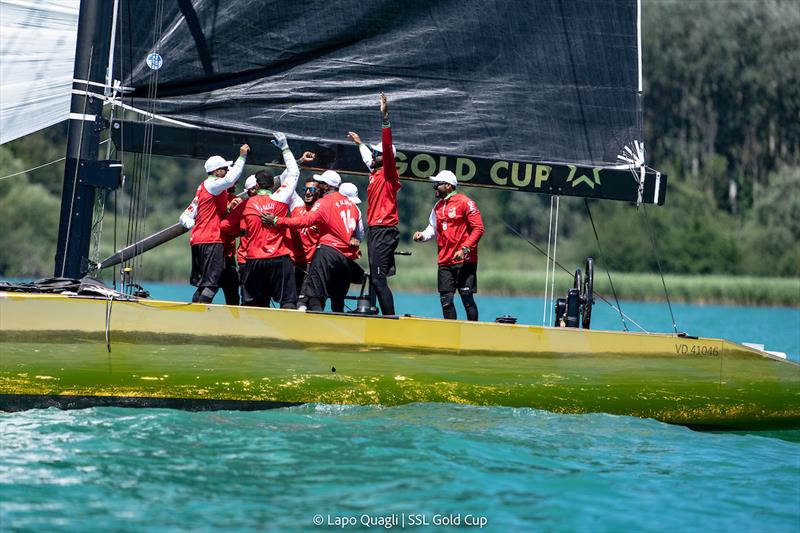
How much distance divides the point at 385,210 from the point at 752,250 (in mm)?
33303

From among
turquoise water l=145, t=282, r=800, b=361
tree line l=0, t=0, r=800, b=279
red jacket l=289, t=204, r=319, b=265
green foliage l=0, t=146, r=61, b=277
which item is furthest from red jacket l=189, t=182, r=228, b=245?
tree line l=0, t=0, r=800, b=279

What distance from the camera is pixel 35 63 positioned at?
387 inches

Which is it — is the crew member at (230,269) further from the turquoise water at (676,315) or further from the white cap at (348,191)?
the turquoise water at (676,315)

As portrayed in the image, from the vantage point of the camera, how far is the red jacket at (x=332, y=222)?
32.6 feet

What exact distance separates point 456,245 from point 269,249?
72.5 inches

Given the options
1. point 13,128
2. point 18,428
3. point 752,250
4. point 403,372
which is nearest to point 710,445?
point 403,372

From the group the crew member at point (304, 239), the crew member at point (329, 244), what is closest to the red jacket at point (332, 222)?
the crew member at point (329, 244)

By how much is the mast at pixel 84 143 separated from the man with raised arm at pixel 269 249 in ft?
3.99

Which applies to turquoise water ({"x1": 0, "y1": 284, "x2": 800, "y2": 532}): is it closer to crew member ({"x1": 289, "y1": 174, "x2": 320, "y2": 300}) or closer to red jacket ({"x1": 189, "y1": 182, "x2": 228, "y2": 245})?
red jacket ({"x1": 189, "y1": 182, "x2": 228, "y2": 245})

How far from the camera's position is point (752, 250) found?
135ft

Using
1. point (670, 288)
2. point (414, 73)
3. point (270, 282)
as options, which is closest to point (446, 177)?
point (414, 73)

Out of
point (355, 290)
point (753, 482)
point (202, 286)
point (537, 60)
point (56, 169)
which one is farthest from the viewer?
point (56, 169)

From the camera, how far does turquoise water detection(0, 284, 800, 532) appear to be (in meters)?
6.78

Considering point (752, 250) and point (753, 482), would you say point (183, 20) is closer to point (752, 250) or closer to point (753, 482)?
point (753, 482)
